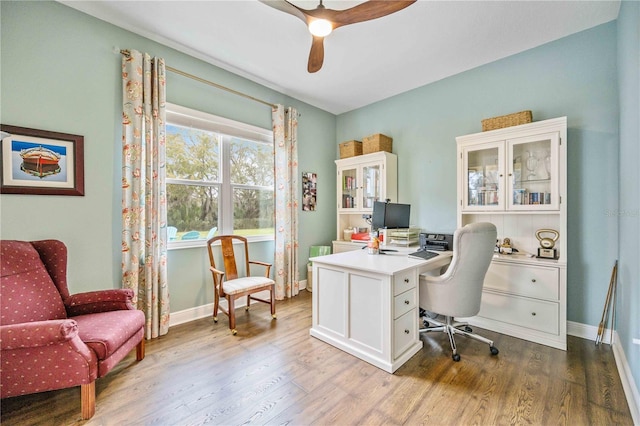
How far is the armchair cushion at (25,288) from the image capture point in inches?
65.6

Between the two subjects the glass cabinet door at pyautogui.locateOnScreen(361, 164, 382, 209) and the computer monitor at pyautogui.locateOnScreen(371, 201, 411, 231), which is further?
the glass cabinet door at pyautogui.locateOnScreen(361, 164, 382, 209)

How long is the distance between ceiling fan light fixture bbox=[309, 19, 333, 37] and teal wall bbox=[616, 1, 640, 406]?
1956 mm

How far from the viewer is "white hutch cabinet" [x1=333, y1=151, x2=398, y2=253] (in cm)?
376

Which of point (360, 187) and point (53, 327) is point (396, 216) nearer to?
point (360, 187)

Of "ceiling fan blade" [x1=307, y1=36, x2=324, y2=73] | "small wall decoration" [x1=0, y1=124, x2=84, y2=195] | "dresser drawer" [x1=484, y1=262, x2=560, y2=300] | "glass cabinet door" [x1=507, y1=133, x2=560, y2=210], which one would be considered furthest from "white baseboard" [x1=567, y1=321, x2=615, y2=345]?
"small wall decoration" [x1=0, y1=124, x2=84, y2=195]

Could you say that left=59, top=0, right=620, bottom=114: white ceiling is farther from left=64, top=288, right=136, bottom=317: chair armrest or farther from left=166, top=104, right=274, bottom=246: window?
left=64, top=288, right=136, bottom=317: chair armrest

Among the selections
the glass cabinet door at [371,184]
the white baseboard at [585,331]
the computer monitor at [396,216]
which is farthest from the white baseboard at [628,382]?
the glass cabinet door at [371,184]

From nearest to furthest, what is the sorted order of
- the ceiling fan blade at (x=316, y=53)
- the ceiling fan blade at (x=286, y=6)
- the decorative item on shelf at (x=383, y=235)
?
the ceiling fan blade at (x=286, y=6) → the ceiling fan blade at (x=316, y=53) → the decorative item on shelf at (x=383, y=235)

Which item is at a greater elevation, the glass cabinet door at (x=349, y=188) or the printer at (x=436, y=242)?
the glass cabinet door at (x=349, y=188)

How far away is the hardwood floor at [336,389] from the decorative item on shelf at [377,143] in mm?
2543

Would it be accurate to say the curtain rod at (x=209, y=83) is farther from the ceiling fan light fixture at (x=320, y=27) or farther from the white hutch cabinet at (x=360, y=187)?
the ceiling fan light fixture at (x=320, y=27)

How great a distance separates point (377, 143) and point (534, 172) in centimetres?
183

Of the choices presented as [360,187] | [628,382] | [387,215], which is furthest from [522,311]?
[360,187]

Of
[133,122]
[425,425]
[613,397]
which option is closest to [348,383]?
[425,425]
